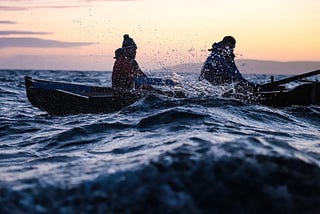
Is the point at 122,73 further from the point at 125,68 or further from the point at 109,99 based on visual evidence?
the point at 109,99

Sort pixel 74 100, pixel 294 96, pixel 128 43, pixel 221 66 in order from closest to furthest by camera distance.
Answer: pixel 74 100
pixel 294 96
pixel 221 66
pixel 128 43

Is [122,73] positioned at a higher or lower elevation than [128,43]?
lower

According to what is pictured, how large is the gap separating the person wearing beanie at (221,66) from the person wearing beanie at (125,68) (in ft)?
6.48

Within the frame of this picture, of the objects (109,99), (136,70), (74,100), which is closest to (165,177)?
(109,99)

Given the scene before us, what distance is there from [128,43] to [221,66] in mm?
3022

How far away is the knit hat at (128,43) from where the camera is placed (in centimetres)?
1284

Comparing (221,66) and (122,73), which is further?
(122,73)

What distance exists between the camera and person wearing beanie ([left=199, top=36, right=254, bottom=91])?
1222 centimetres

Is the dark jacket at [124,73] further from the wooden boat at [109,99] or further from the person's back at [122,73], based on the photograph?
the wooden boat at [109,99]

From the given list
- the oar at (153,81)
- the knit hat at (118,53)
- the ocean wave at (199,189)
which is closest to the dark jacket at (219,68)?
the oar at (153,81)

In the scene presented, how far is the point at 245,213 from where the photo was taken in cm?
279

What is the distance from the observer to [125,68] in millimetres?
12461

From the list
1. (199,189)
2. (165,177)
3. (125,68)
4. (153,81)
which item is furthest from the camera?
(153,81)

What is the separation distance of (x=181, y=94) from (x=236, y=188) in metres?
7.84
